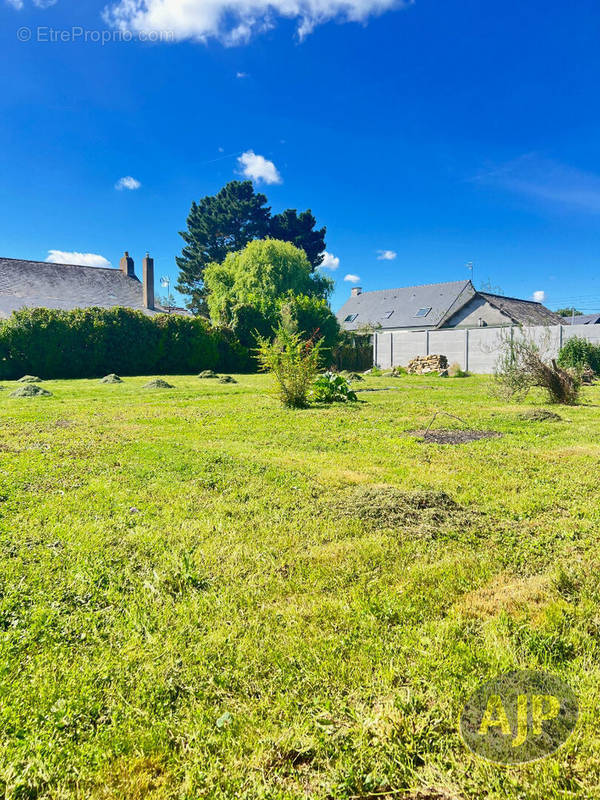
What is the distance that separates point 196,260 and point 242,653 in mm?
44796

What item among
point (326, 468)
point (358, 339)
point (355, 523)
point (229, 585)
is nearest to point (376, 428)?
point (326, 468)

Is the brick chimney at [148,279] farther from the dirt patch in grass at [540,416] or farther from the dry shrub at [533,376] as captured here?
the dirt patch in grass at [540,416]

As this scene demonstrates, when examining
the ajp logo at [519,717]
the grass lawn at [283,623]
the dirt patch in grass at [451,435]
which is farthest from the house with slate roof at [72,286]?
the ajp logo at [519,717]

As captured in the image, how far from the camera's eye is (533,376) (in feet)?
30.1

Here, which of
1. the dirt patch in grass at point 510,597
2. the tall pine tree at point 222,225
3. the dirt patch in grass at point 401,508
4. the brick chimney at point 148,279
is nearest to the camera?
the dirt patch in grass at point 510,597

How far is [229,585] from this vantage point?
226 centimetres

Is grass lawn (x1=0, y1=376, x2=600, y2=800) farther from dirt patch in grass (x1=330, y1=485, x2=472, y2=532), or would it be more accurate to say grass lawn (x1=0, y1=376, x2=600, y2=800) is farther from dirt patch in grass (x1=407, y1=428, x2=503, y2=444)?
dirt patch in grass (x1=407, y1=428, x2=503, y2=444)

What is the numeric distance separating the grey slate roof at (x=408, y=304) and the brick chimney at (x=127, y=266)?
18054 mm

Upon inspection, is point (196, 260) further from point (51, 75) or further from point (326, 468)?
point (326, 468)

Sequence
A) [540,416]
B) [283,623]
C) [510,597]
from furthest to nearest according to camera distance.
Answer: [540,416], [510,597], [283,623]

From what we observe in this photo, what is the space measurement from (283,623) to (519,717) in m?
0.93

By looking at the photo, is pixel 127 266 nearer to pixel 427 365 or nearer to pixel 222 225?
pixel 222 225

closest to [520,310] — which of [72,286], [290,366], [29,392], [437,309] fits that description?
[437,309]

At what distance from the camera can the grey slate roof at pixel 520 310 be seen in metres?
27.5
